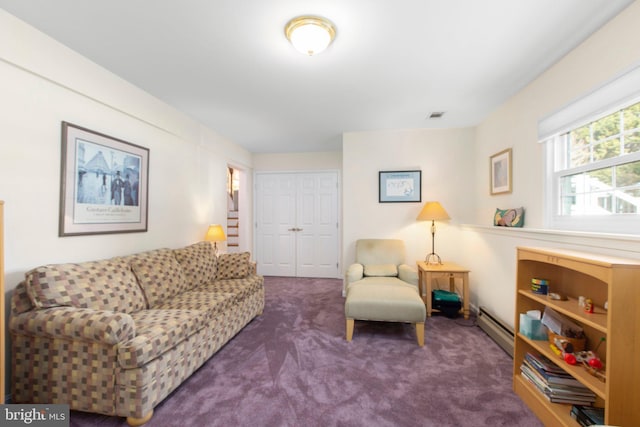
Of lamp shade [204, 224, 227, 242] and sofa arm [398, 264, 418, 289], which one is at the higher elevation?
lamp shade [204, 224, 227, 242]

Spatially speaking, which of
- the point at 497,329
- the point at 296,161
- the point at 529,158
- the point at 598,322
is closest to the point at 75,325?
the point at 598,322

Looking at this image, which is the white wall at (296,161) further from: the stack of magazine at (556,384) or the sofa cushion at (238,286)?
the stack of magazine at (556,384)

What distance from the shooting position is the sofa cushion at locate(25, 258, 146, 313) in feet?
5.05

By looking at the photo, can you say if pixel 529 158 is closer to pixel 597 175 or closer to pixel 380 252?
pixel 597 175

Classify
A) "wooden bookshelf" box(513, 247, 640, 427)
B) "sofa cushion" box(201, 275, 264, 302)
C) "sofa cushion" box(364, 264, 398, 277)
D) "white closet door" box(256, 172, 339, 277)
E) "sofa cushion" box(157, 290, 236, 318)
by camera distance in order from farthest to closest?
"white closet door" box(256, 172, 339, 277) < "sofa cushion" box(364, 264, 398, 277) < "sofa cushion" box(201, 275, 264, 302) < "sofa cushion" box(157, 290, 236, 318) < "wooden bookshelf" box(513, 247, 640, 427)

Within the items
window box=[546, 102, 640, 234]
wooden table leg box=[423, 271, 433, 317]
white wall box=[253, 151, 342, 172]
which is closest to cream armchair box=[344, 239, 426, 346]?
wooden table leg box=[423, 271, 433, 317]

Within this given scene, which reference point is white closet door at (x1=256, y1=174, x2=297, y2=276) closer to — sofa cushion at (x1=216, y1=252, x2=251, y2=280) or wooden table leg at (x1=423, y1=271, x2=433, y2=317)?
sofa cushion at (x1=216, y1=252, x2=251, y2=280)

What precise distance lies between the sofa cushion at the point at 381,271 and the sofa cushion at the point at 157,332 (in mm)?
1919

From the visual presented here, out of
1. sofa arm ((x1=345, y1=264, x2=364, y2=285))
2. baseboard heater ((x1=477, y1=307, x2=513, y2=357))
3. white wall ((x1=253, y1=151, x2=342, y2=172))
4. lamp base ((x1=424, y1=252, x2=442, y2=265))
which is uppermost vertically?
white wall ((x1=253, y1=151, x2=342, y2=172))

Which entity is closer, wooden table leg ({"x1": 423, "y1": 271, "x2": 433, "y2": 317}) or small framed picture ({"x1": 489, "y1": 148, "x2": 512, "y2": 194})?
small framed picture ({"x1": 489, "y1": 148, "x2": 512, "y2": 194})

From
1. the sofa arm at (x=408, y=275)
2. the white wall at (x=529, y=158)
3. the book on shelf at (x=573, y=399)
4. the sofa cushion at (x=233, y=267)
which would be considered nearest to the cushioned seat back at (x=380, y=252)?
the sofa arm at (x=408, y=275)

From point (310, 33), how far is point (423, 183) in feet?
8.62

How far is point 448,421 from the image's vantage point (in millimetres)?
1484

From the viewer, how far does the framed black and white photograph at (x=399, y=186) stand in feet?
11.9
